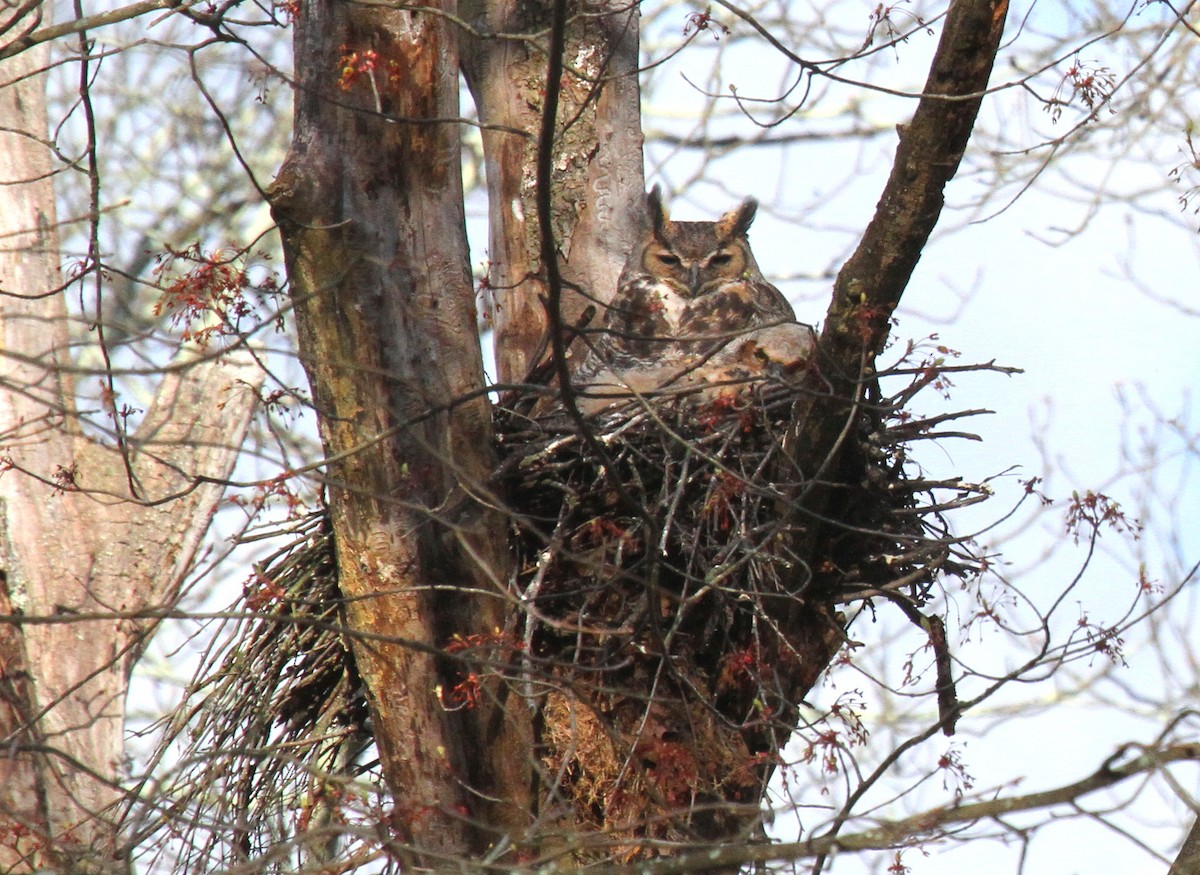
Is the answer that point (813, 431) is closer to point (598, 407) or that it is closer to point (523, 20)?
point (598, 407)


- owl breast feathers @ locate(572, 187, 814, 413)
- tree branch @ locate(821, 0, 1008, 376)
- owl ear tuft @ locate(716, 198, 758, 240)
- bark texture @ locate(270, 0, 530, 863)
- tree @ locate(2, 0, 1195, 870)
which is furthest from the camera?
owl ear tuft @ locate(716, 198, 758, 240)

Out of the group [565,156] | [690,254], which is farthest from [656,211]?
[565,156]

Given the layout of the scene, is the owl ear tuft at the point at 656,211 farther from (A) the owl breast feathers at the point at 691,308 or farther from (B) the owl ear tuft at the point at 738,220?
(B) the owl ear tuft at the point at 738,220

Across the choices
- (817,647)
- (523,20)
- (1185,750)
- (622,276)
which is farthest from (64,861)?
(523,20)

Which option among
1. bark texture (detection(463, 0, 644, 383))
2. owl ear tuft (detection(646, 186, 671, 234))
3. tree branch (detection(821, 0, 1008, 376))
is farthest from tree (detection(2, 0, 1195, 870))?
owl ear tuft (detection(646, 186, 671, 234))

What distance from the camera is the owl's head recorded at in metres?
4.35

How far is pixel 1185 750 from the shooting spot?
1.83 m

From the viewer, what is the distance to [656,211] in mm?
4461

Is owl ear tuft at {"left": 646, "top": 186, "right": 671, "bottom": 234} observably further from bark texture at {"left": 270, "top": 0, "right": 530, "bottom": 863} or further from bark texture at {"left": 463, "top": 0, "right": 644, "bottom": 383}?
bark texture at {"left": 270, "top": 0, "right": 530, "bottom": 863}

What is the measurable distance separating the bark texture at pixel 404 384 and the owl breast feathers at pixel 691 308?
98 cm

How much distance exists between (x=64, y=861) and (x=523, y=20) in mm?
2764

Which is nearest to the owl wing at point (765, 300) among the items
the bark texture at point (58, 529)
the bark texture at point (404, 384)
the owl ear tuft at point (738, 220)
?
the owl ear tuft at point (738, 220)

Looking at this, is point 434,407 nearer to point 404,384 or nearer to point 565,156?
point 404,384

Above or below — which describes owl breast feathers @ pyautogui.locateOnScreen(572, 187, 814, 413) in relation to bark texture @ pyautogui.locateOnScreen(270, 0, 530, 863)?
above
